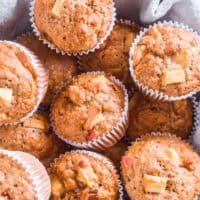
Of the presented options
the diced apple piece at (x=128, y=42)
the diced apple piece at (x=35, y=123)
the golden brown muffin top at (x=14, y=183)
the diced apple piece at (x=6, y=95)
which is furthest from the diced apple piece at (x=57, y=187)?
the diced apple piece at (x=128, y=42)

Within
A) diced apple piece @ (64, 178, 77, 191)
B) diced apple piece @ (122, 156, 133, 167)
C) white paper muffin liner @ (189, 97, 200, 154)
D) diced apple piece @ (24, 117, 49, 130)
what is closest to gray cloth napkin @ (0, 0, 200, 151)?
white paper muffin liner @ (189, 97, 200, 154)

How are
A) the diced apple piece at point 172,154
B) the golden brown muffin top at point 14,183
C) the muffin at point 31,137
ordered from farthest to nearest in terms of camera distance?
the muffin at point 31,137
the diced apple piece at point 172,154
the golden brown muffin top at point 14,183

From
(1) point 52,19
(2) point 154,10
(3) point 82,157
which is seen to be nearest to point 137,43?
(2) point 154,10

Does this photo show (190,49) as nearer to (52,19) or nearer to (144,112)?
(144,112)

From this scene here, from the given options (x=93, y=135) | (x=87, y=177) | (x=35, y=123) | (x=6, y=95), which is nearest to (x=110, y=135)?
(x=93, y=135)

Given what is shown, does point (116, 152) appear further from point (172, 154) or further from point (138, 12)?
point (138, 12)

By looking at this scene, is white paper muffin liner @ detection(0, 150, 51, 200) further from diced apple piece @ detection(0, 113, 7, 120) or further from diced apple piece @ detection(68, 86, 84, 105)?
diced apple piece @ detection(68, 86, 84, 105)

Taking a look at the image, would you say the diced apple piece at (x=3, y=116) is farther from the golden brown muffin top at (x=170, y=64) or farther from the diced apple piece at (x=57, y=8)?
the golden brown muffin top at (x=170, y=64)
